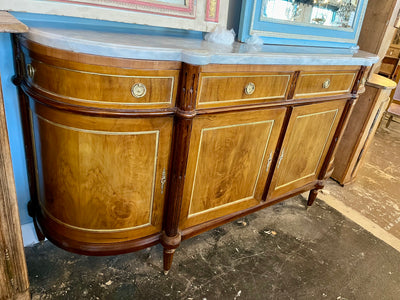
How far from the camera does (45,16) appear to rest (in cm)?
120

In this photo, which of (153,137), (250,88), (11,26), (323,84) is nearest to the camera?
(11,26)

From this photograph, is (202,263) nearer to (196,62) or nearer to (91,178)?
(91,178)

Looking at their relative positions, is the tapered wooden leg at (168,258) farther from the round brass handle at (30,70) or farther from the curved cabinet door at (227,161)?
the round brass handle at (30,70)

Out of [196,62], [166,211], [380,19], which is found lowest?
[166,211]

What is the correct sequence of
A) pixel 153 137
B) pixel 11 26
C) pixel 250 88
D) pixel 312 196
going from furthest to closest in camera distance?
1. pixel 312 196
2. pixel 250 88
3. pixel 153 137
4. pixel 11 26

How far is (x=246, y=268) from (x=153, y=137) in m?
0.94

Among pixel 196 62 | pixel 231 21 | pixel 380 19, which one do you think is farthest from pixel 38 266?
pixel 380 19

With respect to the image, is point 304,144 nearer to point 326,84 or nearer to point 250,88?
point 326,84

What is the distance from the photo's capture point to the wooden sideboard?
3.34 feet

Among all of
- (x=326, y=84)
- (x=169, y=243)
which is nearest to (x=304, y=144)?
(x=326, y=84)

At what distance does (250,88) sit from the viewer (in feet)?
4.15

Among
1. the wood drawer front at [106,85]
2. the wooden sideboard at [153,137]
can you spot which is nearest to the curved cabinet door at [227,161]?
the wooden sideboard at [153,137]

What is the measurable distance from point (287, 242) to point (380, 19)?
5.72 feet

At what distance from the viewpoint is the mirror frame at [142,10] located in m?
1.16
